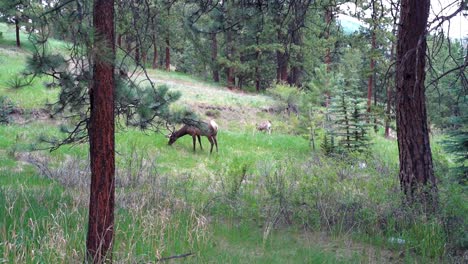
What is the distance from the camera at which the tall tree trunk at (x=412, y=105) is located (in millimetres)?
7164

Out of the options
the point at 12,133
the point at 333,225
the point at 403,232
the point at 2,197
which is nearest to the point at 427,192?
the point at 403,232

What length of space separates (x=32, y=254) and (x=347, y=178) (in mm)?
6136

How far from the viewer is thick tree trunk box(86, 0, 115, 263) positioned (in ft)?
13.5

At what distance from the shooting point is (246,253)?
5293 mm

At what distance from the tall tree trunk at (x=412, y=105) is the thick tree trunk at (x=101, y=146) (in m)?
4.61

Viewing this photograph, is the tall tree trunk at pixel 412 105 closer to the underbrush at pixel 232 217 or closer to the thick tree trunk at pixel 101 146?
the underbrush at pixel 232 217

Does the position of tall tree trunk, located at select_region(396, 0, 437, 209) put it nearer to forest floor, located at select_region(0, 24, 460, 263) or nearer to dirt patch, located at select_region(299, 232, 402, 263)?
forest floor, located at select_region(0, 24, 460, 263)

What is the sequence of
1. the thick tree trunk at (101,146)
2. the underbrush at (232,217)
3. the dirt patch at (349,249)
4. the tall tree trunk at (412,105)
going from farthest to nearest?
1. the tall tree trunk at (412,105)
2. the dirt patch at (349,249)
3. the underbrush at (232,217)
4. the thick tree trunk at (101,146)

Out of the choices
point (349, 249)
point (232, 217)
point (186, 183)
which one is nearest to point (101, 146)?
point (232, 217)

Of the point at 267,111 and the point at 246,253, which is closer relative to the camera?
the point at 246,253

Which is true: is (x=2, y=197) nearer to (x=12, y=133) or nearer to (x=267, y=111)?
(x=12, y=133)

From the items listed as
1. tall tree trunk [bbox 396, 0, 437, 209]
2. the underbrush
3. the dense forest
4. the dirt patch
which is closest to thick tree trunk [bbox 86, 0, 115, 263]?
the dense forest

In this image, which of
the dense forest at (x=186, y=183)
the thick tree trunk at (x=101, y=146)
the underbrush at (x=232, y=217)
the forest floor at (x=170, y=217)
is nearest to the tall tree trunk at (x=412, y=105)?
the dense forest at (x=186, y=183)

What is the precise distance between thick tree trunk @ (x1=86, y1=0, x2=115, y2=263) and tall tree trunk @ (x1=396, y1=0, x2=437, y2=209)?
461 cm
